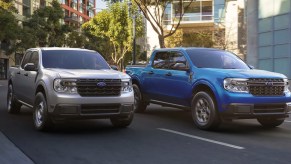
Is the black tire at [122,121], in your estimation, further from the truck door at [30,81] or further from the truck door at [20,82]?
the truck door at [20,82]

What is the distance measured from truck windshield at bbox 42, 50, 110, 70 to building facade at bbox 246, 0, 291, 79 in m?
18.6

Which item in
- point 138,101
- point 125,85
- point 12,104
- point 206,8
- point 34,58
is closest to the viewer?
point 125,85

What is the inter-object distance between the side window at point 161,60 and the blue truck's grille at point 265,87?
2.73m

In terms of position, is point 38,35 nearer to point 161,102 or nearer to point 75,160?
point 161,102

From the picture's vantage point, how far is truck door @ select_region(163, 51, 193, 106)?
31.4ft

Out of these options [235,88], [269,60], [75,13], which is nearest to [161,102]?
[235,88]

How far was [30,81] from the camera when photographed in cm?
933

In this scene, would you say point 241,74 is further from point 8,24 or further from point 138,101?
point 8,24

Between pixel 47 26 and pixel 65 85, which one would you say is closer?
pixel 65 85

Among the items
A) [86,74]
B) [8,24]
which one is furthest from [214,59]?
[8,24]

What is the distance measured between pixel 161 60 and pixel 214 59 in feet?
5.24

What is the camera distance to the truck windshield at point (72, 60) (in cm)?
916

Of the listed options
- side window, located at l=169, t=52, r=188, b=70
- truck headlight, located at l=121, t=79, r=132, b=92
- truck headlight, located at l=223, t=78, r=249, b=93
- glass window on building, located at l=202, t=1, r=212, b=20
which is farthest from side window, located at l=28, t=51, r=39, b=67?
glass window on building, located at l=202, t=1, r=212, b=20

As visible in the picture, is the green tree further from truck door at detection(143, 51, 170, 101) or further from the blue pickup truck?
the blue pickup truck
